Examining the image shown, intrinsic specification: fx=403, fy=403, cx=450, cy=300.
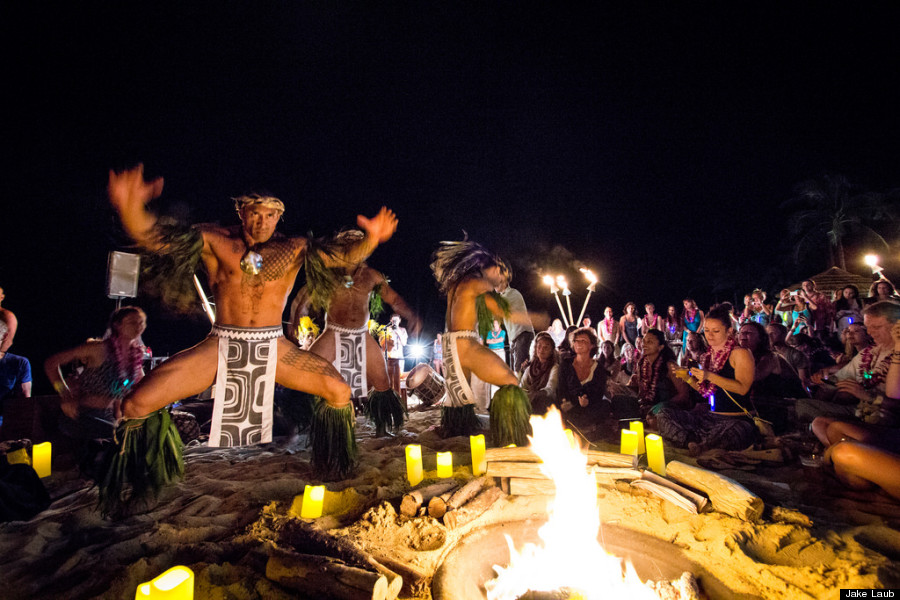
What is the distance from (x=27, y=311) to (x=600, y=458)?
20.2 metres

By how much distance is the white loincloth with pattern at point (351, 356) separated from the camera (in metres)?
4.30

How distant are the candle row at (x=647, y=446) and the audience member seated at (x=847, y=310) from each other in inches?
215

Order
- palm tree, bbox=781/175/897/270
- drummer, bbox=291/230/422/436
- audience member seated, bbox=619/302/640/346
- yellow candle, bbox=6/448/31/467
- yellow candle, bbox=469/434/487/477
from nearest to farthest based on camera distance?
1. yellow candle, bbox=469/434/487/477
2. yellow candle, bbox=6/448/31/467
3. drummer, bbox=291/230/422/436
4. audience member seated, bbox=619/302/640/346
5. palm tree, bbox=781/175/897/270

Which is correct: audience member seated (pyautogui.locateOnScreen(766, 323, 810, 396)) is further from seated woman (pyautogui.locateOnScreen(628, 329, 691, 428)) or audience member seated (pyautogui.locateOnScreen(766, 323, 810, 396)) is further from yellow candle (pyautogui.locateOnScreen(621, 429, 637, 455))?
yellow candle (pyautogui.locateOnScreen(621, 429, 637, 455))

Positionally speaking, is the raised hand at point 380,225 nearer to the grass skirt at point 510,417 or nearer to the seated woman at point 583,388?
the grass skirt at point 510,417

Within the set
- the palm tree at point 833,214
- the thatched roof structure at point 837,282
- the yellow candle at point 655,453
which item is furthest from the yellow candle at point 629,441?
the palm tree at point 833,214

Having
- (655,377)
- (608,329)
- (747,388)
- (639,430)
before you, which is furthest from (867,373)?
(608,329)

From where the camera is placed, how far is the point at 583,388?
17.4 ft

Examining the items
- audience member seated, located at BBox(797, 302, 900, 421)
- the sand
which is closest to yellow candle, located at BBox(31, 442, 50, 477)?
the sand

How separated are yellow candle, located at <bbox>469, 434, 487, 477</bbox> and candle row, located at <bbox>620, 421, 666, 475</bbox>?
4.20ft

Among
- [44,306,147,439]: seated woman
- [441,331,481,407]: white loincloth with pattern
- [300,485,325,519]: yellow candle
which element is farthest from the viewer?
[44,306,147,439]: seated woman

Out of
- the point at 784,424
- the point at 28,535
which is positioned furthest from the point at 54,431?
the point at 784,424

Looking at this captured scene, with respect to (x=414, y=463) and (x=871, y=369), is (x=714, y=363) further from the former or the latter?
(x=414, y=463)

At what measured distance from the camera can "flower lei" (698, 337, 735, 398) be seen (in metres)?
4.22
